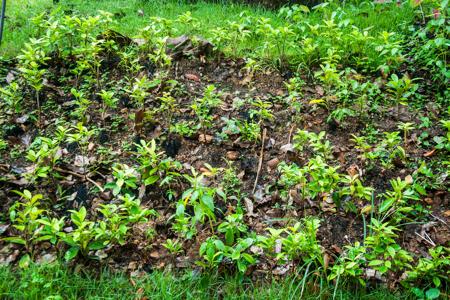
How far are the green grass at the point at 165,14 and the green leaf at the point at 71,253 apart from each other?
268 centimetres

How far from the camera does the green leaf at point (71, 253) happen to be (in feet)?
9.09

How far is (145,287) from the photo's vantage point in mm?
2740

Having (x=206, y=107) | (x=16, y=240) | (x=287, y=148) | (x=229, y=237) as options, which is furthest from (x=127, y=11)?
(x=229, y=237)

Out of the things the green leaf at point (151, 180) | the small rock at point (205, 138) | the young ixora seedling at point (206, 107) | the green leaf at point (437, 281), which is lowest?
the green leaf at point (437, 281)

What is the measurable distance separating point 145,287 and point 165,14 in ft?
12.6

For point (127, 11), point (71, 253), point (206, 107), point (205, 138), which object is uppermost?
point (127, 11)

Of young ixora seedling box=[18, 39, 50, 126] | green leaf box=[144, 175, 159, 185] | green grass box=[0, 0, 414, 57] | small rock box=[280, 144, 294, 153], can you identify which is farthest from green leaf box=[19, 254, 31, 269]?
green grass box=[0, 0, 414, 57]

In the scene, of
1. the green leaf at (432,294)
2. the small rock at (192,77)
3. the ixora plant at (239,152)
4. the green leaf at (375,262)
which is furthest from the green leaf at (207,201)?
the small rock at (192,77)

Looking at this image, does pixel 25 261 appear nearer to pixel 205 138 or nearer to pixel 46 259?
pixel 46 259

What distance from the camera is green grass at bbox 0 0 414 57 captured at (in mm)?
5027

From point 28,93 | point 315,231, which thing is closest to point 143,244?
point 315,231

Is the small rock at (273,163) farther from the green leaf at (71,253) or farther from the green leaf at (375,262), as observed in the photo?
the green leaf at (71,253)

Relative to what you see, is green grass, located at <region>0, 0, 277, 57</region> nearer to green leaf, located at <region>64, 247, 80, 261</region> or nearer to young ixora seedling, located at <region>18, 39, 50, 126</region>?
young ixora seedling, located at <region>18, 39, 50, 126</region>

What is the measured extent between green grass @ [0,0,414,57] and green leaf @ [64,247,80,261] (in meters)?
2.68
